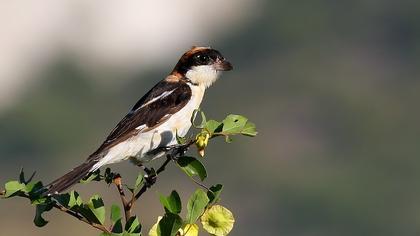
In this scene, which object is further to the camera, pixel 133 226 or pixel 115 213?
pixel 115 213

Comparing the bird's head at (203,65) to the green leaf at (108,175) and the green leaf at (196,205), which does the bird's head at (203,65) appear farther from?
the green leaf at (196,205)

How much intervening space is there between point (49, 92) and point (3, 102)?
460 cm

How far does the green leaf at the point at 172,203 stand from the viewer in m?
4.05

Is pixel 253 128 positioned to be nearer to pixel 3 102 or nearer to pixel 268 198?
pixel 268 198

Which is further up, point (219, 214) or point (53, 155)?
point (219, 214)

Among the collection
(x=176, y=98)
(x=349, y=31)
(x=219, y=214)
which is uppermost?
(x=219, y=214)

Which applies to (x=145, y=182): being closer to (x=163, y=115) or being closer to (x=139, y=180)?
(x=139, y=180)

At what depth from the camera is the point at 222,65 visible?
659 cm

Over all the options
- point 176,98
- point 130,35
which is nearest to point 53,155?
point 130,35

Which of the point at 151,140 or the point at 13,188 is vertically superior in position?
the point at 13,188

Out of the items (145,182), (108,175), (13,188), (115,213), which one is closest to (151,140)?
(108,175)

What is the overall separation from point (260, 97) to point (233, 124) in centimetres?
4314

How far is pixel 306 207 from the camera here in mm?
36500

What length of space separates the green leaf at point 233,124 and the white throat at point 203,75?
88.7 inches
